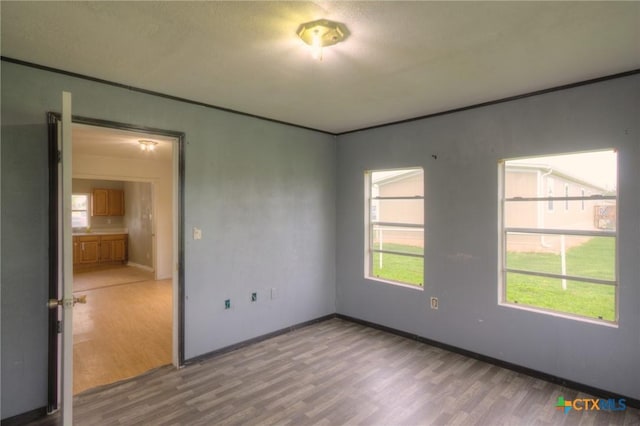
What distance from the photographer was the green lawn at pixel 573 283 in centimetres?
279

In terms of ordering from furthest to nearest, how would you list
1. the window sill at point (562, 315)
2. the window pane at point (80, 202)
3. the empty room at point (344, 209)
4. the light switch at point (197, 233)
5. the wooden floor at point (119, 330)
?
the window pane at point (80, 202) → the light switch at point (197, 233) → the wooden floor at point (119, 330) → the window sill at point (562, 315) → the empty room at point (344, 209)

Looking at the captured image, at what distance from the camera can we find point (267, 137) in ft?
12.9

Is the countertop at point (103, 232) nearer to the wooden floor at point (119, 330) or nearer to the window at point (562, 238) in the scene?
the wooden floor at point (119, 330)

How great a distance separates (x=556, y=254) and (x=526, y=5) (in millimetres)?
2334

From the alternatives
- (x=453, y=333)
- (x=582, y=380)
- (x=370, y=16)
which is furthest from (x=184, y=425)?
(x=582, y=380)

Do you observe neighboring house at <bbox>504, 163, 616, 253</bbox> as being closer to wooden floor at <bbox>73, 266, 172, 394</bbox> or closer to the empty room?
the empty room

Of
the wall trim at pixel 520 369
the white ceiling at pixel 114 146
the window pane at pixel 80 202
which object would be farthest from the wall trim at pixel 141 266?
the wall trim at pixel 520 369

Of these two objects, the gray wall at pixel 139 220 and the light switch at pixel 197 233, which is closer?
the light switch at pixel 197 233

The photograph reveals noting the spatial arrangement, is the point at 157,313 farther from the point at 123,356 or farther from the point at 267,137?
the point at 267,137

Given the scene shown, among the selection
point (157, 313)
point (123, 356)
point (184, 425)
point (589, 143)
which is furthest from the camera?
point (157, 313)

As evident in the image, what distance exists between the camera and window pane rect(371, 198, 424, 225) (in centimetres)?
411

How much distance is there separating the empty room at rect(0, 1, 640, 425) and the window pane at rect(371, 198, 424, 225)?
1.8 inches

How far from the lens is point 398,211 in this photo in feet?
14.1

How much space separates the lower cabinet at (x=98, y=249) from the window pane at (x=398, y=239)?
7.99 meters
